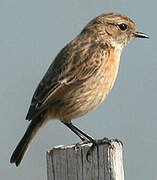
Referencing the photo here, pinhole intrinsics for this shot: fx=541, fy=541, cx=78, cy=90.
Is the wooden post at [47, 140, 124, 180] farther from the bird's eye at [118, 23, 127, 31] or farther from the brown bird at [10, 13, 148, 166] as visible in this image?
the bird's eye at [118, 23, 127, 31]

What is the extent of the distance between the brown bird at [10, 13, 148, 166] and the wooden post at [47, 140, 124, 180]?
1.69 metres

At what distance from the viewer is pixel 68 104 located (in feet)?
21.6

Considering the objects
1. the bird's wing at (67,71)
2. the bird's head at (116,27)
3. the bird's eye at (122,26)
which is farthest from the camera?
the bird's eye at (122,26)

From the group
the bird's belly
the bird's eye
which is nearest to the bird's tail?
the bird's belly

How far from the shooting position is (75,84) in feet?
21.6

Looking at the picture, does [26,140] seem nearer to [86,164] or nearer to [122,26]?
[86,164]

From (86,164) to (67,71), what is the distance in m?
2.46

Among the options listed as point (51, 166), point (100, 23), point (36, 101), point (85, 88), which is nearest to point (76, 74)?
point (85, 88)

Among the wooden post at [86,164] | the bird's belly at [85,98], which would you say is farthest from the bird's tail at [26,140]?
the wooden post at [86,164]

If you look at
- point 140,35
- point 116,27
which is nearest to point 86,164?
point 116,27

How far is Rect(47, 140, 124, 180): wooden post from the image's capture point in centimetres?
416

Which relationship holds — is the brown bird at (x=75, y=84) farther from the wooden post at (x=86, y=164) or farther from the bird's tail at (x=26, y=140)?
the wooden post at (x=86, y=164)

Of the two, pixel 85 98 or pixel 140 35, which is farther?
pixel 140 35

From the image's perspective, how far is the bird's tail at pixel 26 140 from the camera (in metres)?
5.71
